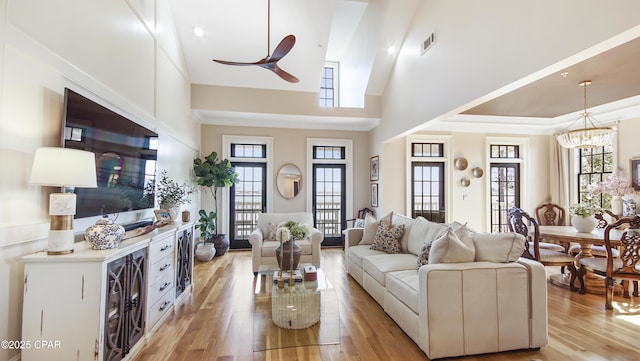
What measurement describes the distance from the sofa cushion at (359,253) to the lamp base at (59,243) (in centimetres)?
313

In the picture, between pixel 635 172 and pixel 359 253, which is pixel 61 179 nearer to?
pixel 359 253

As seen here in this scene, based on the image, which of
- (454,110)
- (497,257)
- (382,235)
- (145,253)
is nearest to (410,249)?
(382,235)

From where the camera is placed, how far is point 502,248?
255cm

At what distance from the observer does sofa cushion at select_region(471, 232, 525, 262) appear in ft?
8.33

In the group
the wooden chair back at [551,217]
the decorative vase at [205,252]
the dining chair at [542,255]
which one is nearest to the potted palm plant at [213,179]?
the decorative vase at [205,252]

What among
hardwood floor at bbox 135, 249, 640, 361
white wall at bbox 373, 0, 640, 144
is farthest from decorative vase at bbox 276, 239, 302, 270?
white wall at bbox 373, 0, 640, 144

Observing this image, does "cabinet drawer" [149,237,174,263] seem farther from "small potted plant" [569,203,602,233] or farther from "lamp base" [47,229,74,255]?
"small potted plant" [569,203,602,233]

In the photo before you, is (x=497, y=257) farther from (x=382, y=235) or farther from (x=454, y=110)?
(x=454, y=110)

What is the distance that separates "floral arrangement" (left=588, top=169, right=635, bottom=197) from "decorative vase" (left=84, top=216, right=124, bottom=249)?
7539 mm

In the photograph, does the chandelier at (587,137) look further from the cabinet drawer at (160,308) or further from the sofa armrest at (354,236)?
the cabinet drawer at (160,308)

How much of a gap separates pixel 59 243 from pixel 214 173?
3.99 metres

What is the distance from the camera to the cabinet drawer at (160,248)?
272 cm

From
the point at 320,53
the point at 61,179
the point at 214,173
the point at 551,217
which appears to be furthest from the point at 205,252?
the point at 551,217

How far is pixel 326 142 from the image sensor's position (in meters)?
6.85
